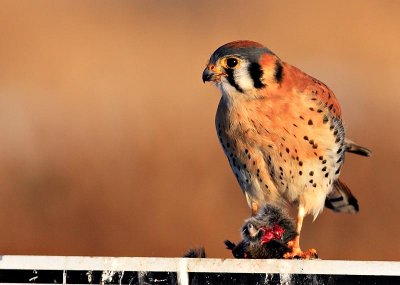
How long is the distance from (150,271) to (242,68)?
1.49 meters

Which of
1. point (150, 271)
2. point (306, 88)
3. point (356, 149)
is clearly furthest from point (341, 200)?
point (150, 271)

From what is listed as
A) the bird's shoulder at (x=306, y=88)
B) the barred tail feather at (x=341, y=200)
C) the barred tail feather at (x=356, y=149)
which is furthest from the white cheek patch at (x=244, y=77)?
the barred tail feather at (x=341, y=200)

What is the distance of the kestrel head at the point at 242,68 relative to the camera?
17.7 ft

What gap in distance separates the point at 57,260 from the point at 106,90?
530 cm

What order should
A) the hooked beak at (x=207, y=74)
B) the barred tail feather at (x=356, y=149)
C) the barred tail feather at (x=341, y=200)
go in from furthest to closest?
the barred tail feather at (x=341, y=200)
the barred tail feather at (x=356, y=149)
the hooked beak at (x=207, y=74)

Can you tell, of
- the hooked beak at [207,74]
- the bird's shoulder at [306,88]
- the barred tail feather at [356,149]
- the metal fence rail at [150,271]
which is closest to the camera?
the metal fence rail at [150,271]

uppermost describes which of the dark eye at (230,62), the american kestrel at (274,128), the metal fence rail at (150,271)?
the dark eye at (230,62)

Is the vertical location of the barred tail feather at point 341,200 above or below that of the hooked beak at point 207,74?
below

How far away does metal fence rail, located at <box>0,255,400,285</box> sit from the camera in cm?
409

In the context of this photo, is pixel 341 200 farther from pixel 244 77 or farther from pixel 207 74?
pixel 207 74

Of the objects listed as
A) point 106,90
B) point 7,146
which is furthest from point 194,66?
point 7,146

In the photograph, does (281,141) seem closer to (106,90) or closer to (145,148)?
(145,148)

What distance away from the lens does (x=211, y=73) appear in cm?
540

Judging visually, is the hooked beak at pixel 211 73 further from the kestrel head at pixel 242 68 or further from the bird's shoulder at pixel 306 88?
the bird's shoulder at pixel 306 88
